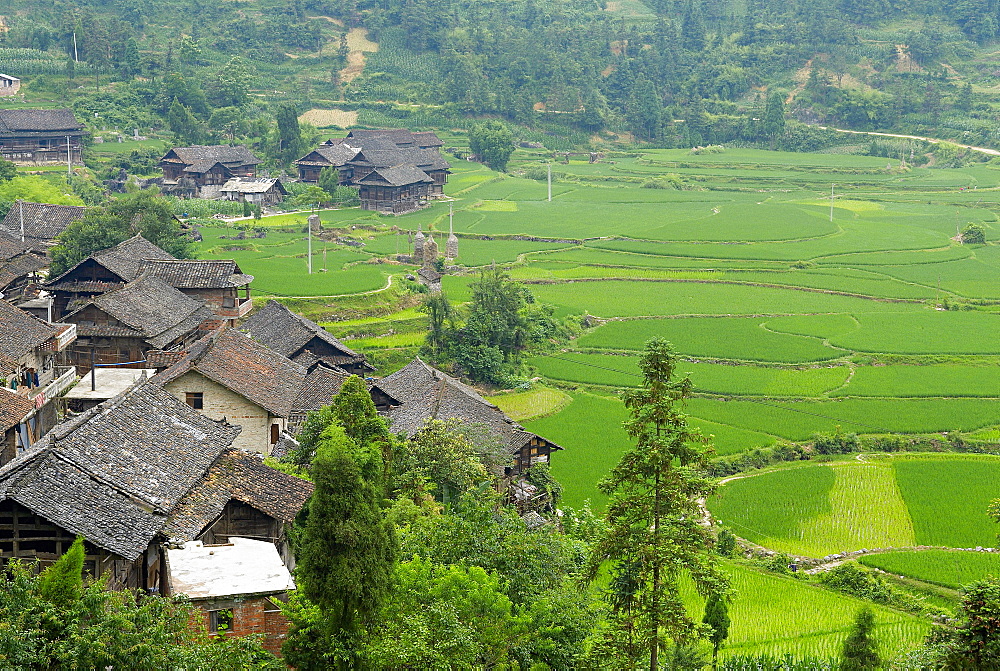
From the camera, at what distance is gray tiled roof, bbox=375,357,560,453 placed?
2978 centimetres

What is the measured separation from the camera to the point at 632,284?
58844mm

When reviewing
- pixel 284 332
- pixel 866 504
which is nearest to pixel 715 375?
pixel 866 504

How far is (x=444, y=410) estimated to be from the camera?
1184 inches

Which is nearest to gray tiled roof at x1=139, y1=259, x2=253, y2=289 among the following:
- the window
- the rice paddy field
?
the rice paddy field

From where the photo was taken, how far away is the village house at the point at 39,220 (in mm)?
49250

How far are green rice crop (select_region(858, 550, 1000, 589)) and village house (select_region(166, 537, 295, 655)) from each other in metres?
15.8

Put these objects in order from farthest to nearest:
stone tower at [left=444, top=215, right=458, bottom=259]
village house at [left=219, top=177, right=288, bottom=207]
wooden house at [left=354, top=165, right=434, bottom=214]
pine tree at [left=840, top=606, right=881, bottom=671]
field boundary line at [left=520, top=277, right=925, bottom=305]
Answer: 1. wooden house at [left=354, top=165, right=434, bottom=214]
2. village house at [left=219, top=177, right=288, bottom=207]
3. stone tower at [left=444, top=215, right=458, bottom=259]
4. field boundary line at [left=520, top=277, right=925, bottom=305]
5. pine tree at [left=840, top=606, right=881, bottom=671]

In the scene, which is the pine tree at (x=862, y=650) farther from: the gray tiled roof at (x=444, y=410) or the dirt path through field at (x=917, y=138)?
the dirt path through field at (x=917, y=138)

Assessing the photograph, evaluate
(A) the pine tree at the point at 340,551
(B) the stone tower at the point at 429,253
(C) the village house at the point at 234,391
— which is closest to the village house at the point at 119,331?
(C) the village house at the point at 234,391

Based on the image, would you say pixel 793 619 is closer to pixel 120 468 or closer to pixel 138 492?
pixel 138 492

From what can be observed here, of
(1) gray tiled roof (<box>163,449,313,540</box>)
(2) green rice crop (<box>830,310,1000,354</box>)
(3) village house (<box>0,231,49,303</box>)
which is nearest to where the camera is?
(1) gray tiled roof (<box>163,449,313,540</box>)

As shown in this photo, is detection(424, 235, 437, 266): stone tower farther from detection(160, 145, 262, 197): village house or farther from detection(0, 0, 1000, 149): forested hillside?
detection(0, 0, 1000, 149): forested hillside

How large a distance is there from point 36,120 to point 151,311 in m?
43.0

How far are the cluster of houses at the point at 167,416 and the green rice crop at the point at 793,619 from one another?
5.94m
